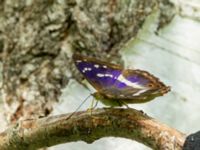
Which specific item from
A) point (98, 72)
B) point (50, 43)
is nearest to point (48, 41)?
point (50, 43)

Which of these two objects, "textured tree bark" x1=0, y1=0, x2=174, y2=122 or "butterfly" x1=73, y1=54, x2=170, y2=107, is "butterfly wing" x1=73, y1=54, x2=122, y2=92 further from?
"textured tree bark" x1=0, y1=0, x2=174, y2=122

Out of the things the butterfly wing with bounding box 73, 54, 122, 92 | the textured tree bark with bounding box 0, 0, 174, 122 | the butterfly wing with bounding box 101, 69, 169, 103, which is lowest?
the textured tree bark with bounding box 0, 0, 174, 122

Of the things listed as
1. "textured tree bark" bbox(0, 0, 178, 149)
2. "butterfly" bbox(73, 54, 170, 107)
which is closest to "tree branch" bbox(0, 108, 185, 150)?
"butterfly" bbox(73, 54, 170, 107)

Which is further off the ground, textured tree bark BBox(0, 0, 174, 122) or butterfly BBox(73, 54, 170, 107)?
butterfly BBox(73, 54, 170, 107)

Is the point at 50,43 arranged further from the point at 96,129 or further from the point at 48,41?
the point at 96,129

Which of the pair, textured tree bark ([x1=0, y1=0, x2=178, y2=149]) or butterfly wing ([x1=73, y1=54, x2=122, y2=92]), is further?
textured tree bark ([x1=0, y1=0, x2=178, y2=149])

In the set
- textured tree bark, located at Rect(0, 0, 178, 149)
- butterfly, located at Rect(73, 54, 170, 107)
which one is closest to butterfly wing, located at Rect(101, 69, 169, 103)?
butterfly, located at Rect(73, 54, 170, 107)
